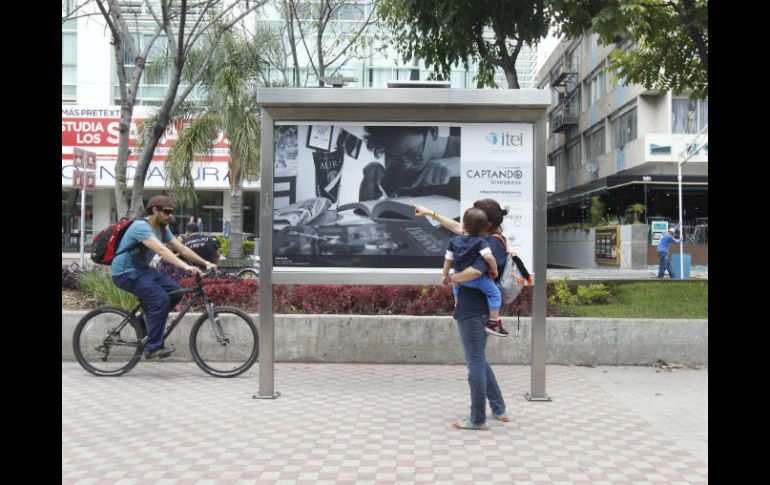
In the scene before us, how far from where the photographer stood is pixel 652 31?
1207 cm

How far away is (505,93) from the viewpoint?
618 cm

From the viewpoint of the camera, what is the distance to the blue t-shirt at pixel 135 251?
6.96 metres

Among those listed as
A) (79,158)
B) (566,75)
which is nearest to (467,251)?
(79,158)

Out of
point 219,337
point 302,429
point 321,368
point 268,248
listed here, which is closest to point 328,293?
point 321,368

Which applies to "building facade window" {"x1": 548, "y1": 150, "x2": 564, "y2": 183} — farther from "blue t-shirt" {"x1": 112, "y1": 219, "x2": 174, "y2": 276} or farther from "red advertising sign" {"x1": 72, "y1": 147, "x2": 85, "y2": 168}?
"blue t-shirt" {"x1": 112, "y1": 219, "x2": 174, "y2": 276}

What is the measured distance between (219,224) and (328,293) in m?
30.7

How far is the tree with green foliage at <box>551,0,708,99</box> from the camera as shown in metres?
10.7

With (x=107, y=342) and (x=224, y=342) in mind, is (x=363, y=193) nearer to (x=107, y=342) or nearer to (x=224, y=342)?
(x=224, y=342)

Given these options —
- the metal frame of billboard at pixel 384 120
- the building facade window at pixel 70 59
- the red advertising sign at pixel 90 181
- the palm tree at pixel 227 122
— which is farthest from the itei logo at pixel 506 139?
the building facade window at pixel 70 59

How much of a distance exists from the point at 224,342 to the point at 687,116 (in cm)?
3013

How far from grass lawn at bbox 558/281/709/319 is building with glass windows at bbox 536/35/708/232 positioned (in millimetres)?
15811

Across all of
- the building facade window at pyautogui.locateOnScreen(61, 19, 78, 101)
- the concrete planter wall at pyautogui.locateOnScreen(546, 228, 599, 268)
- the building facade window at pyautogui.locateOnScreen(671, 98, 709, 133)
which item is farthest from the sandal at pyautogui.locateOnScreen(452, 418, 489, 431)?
the building facade window at pyautogui.locateOnScreen(61, 19, 78, 101)

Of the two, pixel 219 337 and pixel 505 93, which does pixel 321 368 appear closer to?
pixel 219 337

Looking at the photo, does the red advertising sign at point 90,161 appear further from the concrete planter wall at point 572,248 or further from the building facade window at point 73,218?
the building facade window at point 73,218
